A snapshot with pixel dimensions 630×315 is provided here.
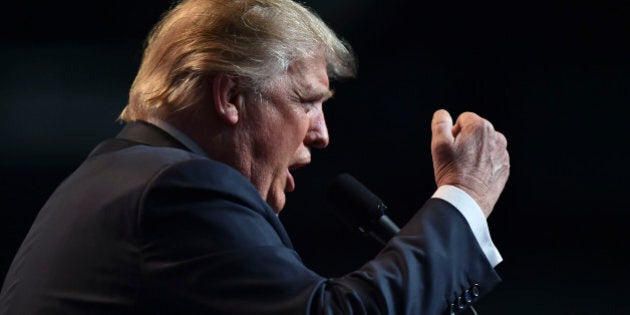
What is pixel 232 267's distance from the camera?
3.56 feet

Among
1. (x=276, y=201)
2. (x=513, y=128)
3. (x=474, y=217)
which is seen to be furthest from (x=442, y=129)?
(x=513, y=128)

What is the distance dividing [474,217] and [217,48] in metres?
0.42

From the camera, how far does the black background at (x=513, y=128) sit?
2570 mm

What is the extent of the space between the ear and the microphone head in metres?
0.23

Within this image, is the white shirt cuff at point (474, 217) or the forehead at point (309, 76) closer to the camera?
the white shirt cuff at point (474, 217)

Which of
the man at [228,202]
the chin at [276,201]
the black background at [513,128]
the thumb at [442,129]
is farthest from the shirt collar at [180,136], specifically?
the black background at [513,128]

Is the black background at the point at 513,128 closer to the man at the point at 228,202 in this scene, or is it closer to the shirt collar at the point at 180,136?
the man at the point at 228,202

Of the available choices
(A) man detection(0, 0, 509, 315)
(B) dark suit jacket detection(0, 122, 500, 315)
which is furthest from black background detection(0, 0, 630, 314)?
(B) dark suit jacket detection(0, 122, 500, 315)

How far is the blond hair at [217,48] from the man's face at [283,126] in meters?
0.02

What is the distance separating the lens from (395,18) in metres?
2.57

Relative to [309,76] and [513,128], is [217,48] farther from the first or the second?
[513,128]

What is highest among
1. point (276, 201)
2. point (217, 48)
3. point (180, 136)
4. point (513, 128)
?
point (217, 48)

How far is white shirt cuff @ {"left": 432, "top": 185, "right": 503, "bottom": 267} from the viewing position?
124 centimetres

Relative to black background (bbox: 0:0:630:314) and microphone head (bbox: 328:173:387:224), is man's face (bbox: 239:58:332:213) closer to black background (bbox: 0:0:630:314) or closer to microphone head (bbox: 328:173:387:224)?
microphone head (bbox: 328:173:387:224)
